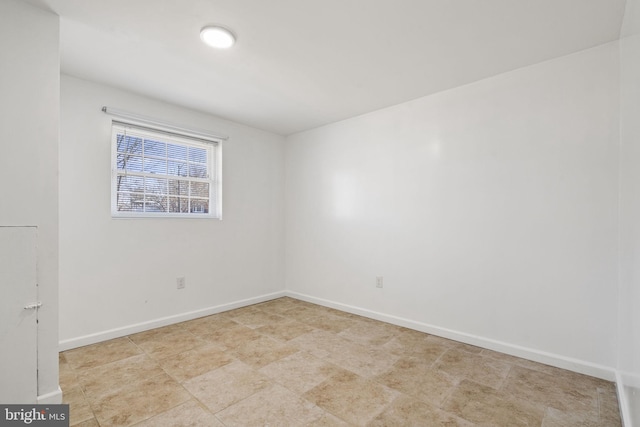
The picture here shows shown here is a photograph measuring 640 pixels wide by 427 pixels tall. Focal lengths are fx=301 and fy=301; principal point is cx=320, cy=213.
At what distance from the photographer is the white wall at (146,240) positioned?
261cm

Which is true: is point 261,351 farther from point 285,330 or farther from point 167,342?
point 167,342

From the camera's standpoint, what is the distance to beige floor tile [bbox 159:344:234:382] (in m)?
2.19

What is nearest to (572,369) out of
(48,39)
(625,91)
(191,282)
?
(625,91)

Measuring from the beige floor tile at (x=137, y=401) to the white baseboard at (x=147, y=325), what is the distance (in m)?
0.99

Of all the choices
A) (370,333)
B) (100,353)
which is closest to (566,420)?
(370,333)

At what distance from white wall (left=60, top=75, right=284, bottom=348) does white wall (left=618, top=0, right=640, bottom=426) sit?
3.51 meters

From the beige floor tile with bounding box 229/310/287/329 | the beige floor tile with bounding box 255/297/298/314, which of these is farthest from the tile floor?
the beige floor tile with bounding box 255/297/298/314

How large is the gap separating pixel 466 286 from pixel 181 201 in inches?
122

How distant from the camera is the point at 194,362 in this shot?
7.73 ft

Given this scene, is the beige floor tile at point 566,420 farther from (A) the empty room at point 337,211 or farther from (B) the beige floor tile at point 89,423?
(B) the beige floor tile at point 89,423

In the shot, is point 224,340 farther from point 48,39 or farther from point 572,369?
point 572,369

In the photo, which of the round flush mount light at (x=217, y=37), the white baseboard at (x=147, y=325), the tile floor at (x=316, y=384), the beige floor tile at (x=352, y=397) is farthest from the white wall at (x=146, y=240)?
the beige floor tile at (x=352, y=397)

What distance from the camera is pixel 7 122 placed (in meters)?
1.67

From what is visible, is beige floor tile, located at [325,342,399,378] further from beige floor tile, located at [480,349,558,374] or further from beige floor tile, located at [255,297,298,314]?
beige floor tile, located at [255,297,298,314]
